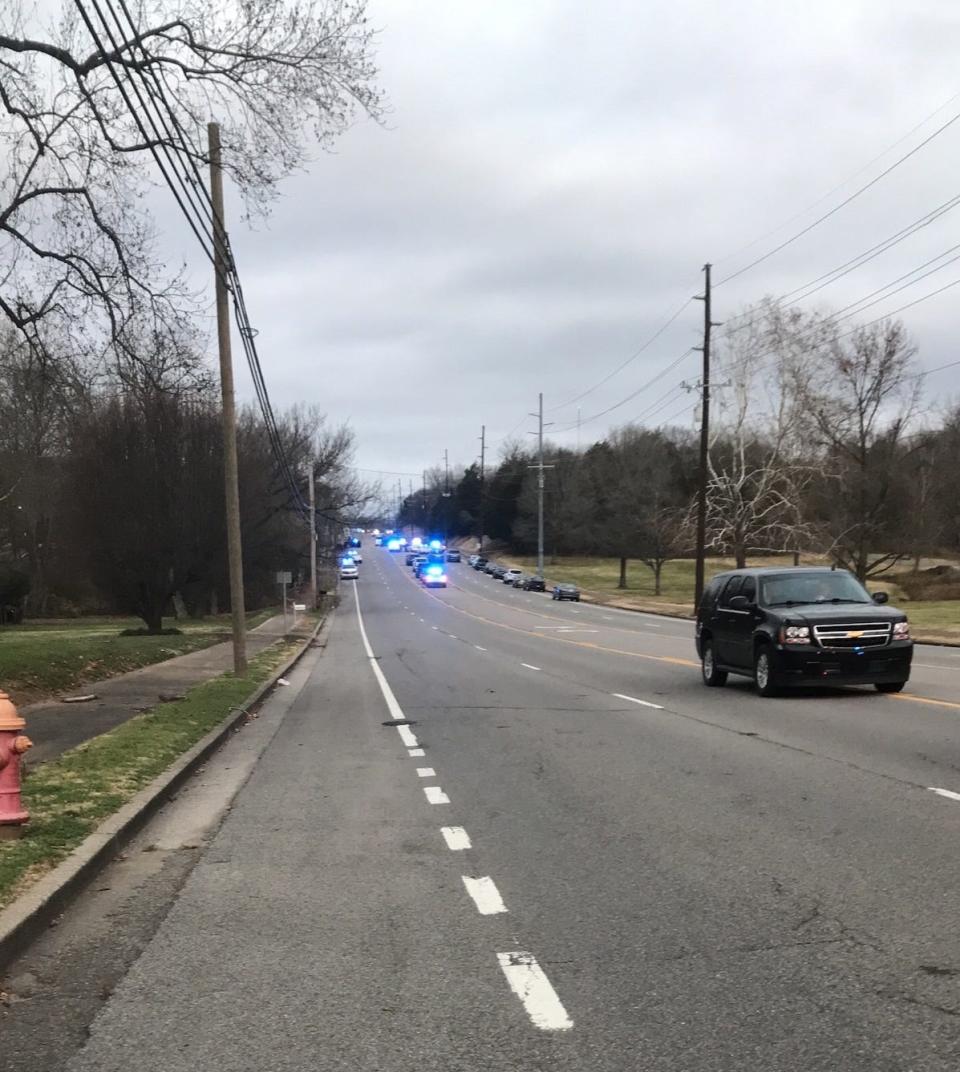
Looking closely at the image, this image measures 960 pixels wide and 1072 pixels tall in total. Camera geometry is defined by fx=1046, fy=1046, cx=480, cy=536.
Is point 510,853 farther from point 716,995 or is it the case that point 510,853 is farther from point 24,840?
point 24,840

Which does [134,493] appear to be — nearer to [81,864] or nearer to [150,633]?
[150,633]

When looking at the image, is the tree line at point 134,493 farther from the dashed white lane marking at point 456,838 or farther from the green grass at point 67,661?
the dashed white lane marking at point 456,838

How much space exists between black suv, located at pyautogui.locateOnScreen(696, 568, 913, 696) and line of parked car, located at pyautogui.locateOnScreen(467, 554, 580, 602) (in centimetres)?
5376

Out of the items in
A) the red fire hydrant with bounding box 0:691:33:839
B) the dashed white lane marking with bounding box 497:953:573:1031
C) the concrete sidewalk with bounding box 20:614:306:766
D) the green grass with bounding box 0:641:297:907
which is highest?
the red fire hydrant with bounding box 0:691:33:839

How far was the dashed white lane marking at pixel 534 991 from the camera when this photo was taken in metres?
4.14

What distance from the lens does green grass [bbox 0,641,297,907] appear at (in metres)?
6.31

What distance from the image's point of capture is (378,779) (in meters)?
9.77

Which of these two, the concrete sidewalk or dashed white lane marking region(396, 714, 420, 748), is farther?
dashed white lane marking region(396, 714, 420, 748)

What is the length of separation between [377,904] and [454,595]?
243 ft

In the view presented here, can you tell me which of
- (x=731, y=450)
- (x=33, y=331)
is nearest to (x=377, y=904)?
(x=33, y=331)

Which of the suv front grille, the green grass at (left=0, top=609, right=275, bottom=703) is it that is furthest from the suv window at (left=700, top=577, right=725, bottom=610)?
the green grass at (left=0, top=609, right=275, bottom=703)

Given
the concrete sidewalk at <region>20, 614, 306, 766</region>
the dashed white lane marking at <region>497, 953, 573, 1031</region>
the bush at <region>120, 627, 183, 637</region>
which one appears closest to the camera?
the dashed white lane marking at <region>497, 953, 573, 1031</region>

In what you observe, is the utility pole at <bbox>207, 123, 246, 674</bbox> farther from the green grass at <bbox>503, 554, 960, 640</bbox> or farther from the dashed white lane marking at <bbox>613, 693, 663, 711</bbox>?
the green grass at <bbox>503, 554, 960, 640</bbox>

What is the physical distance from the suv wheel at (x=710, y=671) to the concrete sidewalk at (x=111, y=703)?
8828 mm
